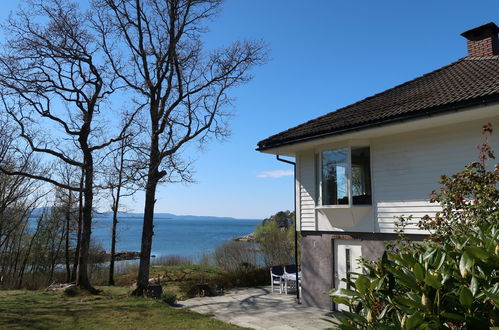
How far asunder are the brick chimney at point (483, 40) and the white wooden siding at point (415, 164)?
15.3ft

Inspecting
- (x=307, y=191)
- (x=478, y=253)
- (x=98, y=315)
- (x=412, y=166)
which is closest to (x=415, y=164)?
(x=412, y=166)

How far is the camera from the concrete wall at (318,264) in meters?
9.84

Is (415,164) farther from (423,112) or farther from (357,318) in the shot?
(357,318)

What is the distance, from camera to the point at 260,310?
9.87 m

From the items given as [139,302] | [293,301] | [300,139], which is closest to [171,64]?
[300,139]

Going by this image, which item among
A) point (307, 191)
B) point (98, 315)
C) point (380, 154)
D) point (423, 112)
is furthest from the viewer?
point (307, 191)

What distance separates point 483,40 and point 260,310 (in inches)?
415

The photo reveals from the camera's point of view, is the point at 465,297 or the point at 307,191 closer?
the point at 465,297

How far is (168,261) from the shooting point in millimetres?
22234

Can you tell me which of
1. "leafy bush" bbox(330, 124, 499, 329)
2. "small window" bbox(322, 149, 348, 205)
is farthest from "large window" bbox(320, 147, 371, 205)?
"leafy bush" bbox(330, 124, 499, 329)

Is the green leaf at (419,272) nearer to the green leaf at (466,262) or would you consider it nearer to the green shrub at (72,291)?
the green leaf at (466,262)

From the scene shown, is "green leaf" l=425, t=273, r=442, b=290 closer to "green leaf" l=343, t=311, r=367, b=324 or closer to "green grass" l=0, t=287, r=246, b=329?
"green leaf" l=343, t=311, r=367, b=324

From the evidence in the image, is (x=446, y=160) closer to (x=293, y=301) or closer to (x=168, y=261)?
(x=293, y=301)

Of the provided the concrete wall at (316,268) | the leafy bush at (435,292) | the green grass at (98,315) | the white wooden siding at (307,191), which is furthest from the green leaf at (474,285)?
the white wooden siding at (307,191)
